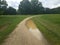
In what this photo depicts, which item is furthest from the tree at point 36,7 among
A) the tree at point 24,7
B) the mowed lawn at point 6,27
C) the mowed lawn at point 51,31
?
the mowed lawn at point 51,31

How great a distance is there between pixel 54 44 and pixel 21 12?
8277 centimetres

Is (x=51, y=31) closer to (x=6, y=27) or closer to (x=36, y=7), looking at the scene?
(x=6, y=27)

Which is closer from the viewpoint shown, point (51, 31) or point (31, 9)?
point (51, 31)

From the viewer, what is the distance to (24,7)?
9544cm

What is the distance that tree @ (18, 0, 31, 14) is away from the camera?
91519 millimetres

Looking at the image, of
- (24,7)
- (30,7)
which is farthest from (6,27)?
(30,7)

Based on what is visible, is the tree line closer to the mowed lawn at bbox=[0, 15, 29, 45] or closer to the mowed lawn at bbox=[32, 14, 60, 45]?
the mowed lawn at bbox=[0, 15, 29, 45]

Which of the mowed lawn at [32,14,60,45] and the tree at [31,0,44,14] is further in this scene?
the tree at [31,0,44,14]

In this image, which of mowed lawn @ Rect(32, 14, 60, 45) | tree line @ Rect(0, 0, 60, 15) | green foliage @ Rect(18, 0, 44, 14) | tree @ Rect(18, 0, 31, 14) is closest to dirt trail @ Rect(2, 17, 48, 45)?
mowed lawn @ Rect(32, 14, 60, 45)

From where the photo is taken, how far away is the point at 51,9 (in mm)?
94312

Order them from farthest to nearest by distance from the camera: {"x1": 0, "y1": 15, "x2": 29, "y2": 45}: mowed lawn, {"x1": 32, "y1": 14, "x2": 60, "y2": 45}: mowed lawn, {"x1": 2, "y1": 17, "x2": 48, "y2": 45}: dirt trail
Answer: {"x1": 0, "y1": 15, "x2": 29, "y2": 45}: mowed lawn < {"x1": 32, "y1": 14, "x2": 60, "y2": 45}: mowed lawn < {"x1": 2, "y1": 17, "x2": 48, "y2": 45}: dirt trail

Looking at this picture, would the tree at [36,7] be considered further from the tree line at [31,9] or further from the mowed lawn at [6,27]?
the mowed lawn at [6,27]

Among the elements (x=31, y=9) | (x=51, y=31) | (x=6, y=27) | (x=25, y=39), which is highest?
(x=25, y=39)

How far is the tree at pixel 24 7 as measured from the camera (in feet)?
300
